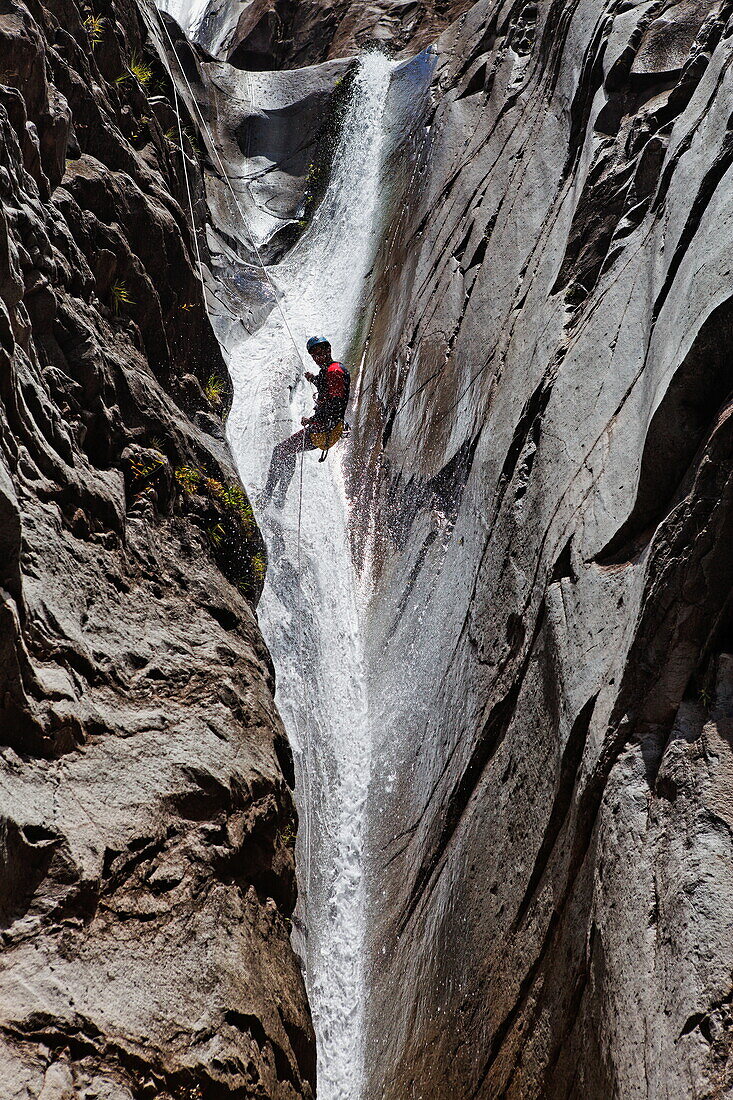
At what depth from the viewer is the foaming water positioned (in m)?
6.98

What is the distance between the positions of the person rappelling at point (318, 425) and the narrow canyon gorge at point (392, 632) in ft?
0.67

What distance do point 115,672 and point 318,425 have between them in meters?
6.73

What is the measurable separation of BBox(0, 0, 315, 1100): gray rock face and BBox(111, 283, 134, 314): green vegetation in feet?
0.10

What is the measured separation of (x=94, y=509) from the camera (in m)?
5.52

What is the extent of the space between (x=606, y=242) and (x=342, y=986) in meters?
7.06

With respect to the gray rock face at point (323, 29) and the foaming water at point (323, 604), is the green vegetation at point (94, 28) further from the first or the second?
the gray rock face at point (323, 29)

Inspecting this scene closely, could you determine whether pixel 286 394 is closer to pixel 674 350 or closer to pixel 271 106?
pixel 674 350

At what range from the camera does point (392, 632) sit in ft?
30.8

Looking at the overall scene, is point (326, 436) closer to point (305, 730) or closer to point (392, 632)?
point (392, 632)

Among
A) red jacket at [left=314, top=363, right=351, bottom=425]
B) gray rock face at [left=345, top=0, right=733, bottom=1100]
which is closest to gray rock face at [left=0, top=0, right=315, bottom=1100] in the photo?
gray rock face at [left=345, top=0, right=733, bottom=1100]

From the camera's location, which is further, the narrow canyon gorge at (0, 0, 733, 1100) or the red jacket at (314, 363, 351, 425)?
the red jacket at (314, 363, 351, 425)

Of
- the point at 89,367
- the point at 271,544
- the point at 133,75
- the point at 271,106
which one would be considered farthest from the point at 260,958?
the point at 271,106

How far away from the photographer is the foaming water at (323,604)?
698 cm

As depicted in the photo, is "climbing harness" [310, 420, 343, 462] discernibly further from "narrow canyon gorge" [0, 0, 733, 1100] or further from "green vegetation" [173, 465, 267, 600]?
"green vegetation" [173, 465, 267, 600]
